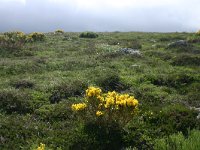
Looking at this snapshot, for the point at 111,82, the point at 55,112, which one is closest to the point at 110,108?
the point at 55,112

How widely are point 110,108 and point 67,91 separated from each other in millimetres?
4568

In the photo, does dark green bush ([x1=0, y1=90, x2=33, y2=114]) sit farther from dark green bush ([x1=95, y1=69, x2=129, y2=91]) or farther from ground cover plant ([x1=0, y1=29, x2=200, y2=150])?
dark green bush ([x1=95, y1=69, x2=129, y2=91])

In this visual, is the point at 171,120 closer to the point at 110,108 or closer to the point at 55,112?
the point at 110,108

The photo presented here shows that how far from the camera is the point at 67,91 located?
49.1ft

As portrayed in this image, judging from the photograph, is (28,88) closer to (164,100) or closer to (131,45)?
(164,100)

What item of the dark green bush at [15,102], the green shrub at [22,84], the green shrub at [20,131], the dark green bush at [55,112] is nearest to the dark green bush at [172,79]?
the green shrub at [22,84]

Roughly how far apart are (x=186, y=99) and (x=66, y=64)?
8.39m

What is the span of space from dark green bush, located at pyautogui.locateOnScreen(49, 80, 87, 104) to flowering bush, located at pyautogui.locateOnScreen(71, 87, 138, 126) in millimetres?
3362

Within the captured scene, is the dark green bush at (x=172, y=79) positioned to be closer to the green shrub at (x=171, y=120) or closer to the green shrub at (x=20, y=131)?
the green shrub at (x=171, y=120)

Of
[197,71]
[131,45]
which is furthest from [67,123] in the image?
[131,45]

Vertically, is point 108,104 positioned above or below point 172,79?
above

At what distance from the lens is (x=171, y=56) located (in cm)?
2362

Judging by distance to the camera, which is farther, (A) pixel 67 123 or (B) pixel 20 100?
(B) pixel 20 100

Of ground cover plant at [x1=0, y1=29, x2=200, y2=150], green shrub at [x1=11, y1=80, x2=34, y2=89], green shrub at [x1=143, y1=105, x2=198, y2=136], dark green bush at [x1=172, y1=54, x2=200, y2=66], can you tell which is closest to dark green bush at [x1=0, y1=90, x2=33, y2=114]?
ground cover plant at [x1=0, y1=29, x2=200, y2=150]
